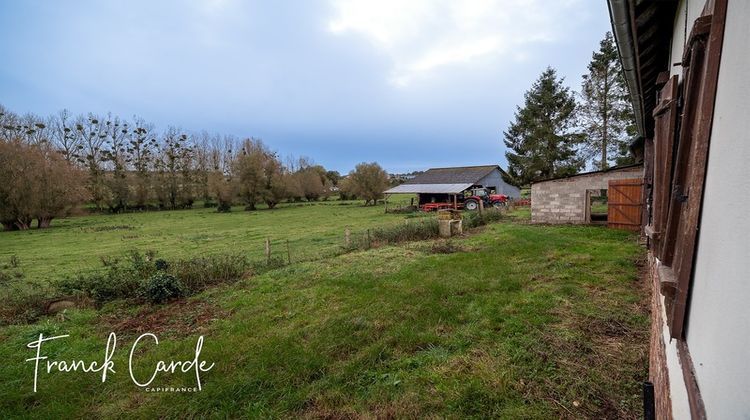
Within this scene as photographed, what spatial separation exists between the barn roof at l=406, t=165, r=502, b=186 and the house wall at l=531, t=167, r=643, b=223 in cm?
1561

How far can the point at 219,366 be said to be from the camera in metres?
4.43

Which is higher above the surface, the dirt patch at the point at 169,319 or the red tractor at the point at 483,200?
the red tractor at the point at 483,200

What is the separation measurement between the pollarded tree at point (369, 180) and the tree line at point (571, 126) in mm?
15486

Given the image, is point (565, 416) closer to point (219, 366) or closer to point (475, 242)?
point (219, 366)

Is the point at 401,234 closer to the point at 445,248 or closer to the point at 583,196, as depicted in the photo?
the point at 445,248

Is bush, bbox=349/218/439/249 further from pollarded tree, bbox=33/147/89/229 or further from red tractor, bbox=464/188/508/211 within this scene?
pollarded tree, bbox=33/147/89/229

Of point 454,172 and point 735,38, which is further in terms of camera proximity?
point 454,172

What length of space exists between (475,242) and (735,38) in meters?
10.8

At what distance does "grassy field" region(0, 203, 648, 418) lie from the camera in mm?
3566

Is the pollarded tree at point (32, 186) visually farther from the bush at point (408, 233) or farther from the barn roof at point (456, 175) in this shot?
the barn roof at point (456, 175)

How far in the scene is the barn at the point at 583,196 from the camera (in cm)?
1255

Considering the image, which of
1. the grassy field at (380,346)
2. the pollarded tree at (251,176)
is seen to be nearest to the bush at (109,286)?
the grassy field at (380,346)

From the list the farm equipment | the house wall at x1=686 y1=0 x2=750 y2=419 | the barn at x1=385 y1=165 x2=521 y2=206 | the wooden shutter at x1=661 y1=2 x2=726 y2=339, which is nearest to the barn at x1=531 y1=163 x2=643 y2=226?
the farm equipment

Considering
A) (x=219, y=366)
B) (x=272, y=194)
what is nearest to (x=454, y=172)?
(x=272, y=194)
